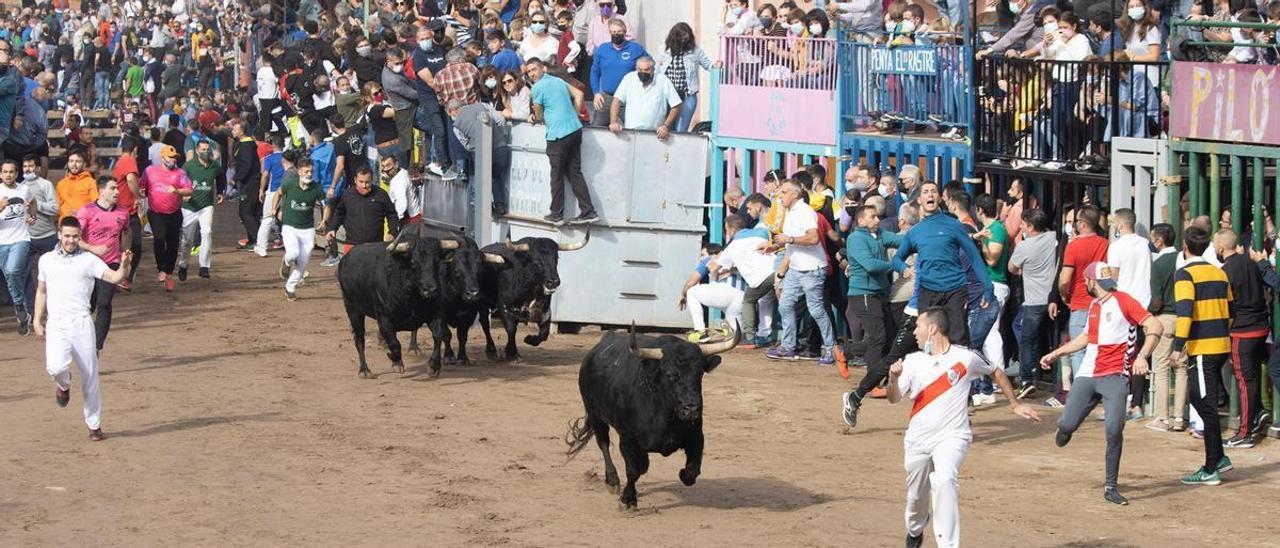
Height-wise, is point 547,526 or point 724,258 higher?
point 724,258

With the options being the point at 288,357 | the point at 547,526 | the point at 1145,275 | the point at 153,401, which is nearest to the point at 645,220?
the point at 288,357

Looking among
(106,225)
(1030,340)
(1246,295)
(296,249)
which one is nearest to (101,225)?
(106,225)

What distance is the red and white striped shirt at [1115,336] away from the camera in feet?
39.7

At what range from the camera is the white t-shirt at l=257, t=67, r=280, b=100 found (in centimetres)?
3244

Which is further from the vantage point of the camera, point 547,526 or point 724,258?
point 724,258

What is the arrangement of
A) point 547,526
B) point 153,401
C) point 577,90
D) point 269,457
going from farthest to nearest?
point 577,90
point 153,401
point 269,457
point 547,526

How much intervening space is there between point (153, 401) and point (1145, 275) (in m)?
8.32

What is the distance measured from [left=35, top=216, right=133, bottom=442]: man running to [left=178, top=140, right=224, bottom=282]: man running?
9374 millimetres

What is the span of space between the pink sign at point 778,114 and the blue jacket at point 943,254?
17.0 ft

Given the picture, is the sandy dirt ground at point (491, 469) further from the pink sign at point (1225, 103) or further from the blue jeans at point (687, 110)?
the blue jeans at point (687, 110)

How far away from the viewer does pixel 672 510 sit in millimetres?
12234

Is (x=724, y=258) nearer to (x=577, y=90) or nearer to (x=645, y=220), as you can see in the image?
(x=645, y=220)

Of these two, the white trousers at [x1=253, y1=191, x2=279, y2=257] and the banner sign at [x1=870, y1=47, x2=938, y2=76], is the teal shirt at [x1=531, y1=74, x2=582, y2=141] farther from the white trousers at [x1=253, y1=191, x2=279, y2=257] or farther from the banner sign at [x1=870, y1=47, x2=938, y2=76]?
the white trousers at [x1=253, y1=191, x2=279, y2=257]

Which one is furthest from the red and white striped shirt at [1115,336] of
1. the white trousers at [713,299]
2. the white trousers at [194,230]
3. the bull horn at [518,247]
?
the white trousers at [194,230]
